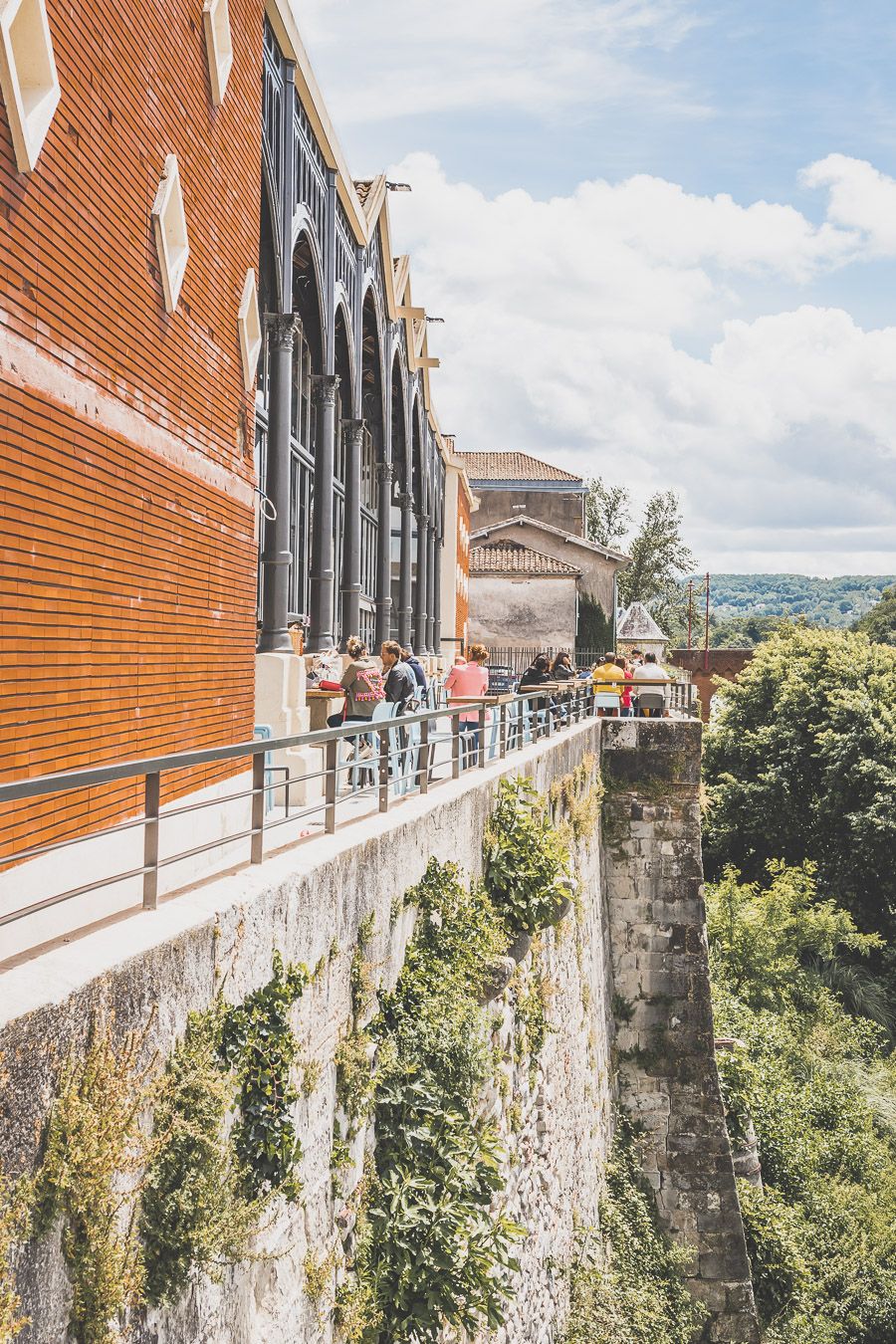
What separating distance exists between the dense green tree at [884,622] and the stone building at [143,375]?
94311 millimetres

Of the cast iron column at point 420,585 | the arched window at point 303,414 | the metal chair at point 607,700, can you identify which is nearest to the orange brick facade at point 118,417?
the arched window at point 303,414

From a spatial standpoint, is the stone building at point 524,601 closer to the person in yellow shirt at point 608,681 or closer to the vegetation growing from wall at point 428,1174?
the person in yellow shirt at point 608,681

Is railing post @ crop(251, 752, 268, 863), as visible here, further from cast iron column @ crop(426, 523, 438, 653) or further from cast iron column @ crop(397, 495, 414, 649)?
cast iron column @ crop(426, 523, 438, 653)

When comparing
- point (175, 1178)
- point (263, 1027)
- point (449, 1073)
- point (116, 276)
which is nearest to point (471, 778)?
point (449, 1073)

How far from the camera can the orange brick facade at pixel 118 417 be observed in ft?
17.5

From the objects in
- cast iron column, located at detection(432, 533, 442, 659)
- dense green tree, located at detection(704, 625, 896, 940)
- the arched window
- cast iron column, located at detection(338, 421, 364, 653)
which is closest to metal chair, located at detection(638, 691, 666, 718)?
cast iron column, located at detection(338, 421, 364, 653)

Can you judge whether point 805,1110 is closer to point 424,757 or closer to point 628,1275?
point 628,1275

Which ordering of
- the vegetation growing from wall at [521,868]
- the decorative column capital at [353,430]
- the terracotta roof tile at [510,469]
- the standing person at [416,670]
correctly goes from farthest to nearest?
the terracotta roof tile at [510,469] → the decorative column capital at [353,430] → the standing person at [416,670] → the vegetation growing from wall at [521,868]

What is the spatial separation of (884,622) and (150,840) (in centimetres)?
11321

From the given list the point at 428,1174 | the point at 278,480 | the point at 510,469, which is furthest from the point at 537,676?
the point at 510,469

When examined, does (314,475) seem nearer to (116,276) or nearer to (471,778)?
(471,778)

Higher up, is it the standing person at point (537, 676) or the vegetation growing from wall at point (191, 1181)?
the standing person at point (537, 676)

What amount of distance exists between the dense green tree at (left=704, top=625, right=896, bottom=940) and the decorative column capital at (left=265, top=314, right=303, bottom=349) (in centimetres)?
2312

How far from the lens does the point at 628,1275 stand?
43.3ft
